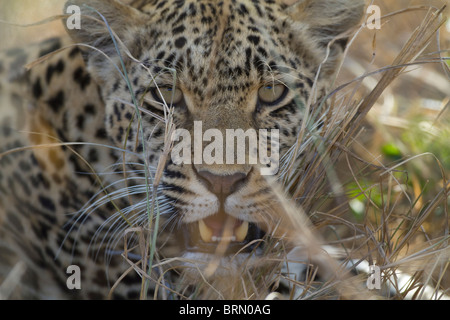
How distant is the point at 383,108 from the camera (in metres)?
4.56

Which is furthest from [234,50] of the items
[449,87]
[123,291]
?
[449,87]

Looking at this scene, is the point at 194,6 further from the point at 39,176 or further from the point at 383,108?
the point at 383,108

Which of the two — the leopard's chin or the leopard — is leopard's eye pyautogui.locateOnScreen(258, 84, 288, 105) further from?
the leopard's chin

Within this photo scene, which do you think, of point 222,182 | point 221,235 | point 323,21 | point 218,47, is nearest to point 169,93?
point 218,47

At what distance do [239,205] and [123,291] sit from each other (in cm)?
99

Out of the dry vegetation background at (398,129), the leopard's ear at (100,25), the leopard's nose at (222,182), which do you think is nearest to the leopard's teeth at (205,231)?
the leopard's nose at (222,182)

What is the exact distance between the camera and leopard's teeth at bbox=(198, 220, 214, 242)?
8.79 ft

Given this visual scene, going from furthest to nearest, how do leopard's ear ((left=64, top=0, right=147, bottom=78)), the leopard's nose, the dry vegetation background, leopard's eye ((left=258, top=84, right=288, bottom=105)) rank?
the dry vegetation background → leopard's ear ((left=64, top=0, right=147, bottom=78)) → leopard's eye ((left=258, top=84, right=288, bottom=105)) → the leopard's nose

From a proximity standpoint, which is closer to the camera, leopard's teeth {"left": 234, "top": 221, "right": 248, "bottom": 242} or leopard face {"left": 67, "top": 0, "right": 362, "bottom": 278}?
leopard face {"left": 67, "top": 0, "right": 362, "bottom": 278}

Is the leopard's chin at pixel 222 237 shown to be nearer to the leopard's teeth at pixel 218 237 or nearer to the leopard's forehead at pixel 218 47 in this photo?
the leopard's teeth at pixel 218 237

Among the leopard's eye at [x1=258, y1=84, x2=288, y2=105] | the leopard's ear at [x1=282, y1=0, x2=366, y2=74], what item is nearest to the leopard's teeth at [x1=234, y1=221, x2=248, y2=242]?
the leopard's eye at [x1=258, y1=84, x2=288, y2=105]

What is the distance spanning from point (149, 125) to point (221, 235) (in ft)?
2.20

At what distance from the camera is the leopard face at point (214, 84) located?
2566mm

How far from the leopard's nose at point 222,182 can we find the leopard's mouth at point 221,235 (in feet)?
0.48
